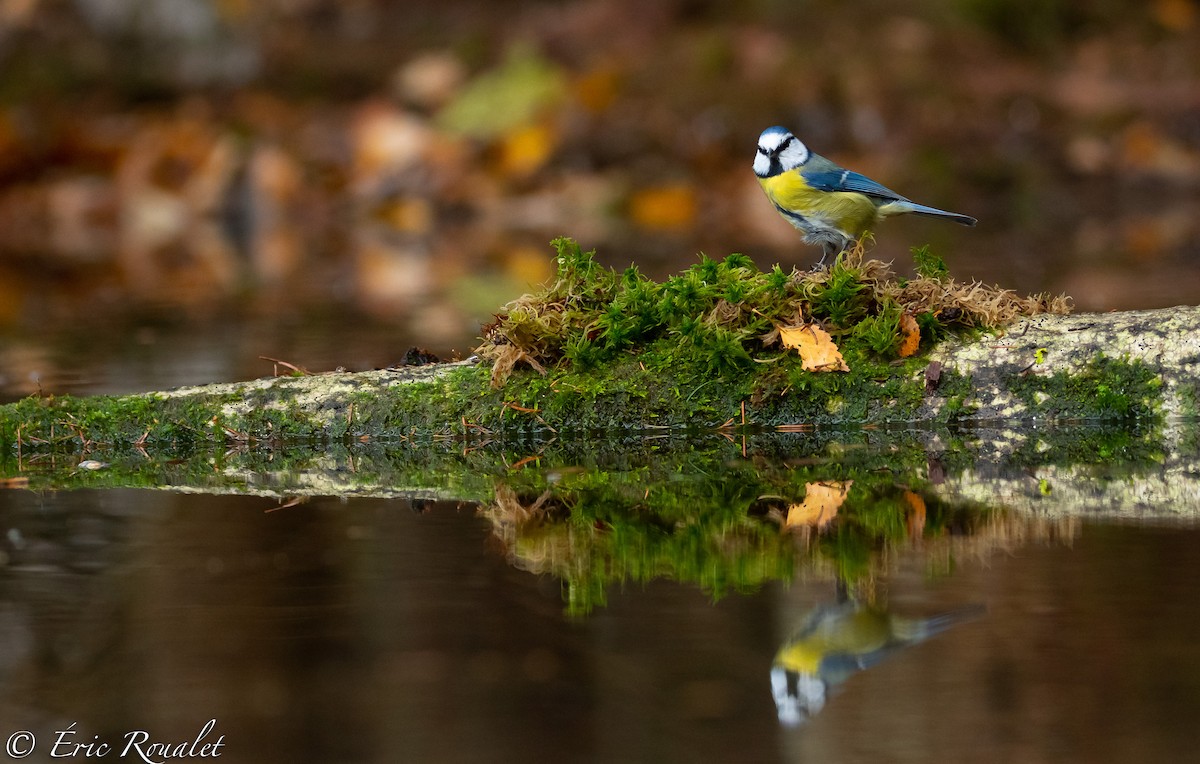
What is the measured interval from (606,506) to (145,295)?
1035 cm

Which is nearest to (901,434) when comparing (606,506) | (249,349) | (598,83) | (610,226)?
(606,506)

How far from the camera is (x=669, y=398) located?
21.3ft

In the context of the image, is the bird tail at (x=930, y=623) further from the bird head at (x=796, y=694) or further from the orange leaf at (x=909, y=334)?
the orange leaf at (x=909, y=334)

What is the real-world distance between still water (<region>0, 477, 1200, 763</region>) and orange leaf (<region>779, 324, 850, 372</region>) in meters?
1.79

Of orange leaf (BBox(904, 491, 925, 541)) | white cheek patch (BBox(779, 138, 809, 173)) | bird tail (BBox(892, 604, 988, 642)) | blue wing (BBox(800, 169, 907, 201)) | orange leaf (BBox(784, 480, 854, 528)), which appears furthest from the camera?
white cheek patch (BBox(779, 138, 809, 173))

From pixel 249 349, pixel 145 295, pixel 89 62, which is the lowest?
pixel 249 349

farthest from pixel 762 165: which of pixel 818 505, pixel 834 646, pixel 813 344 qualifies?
pixel 834 646

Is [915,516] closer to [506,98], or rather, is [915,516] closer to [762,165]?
[762,165]

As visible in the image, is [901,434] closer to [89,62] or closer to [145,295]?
[145,295]

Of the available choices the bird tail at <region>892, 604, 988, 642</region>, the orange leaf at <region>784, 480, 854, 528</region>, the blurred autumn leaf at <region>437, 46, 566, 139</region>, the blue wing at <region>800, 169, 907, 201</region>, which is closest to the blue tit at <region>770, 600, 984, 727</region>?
the bird tail at <region>892, 604, 988, 642</region>

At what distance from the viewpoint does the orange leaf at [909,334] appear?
6320 mm

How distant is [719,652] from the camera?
359cm

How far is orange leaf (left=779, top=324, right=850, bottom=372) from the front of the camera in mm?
6309

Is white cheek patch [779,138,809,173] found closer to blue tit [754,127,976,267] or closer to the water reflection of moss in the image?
blue tit [754,127,976,267]
